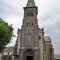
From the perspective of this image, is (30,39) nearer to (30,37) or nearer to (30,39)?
(30,39)

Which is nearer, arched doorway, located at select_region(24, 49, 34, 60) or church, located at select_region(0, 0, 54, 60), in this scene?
church, located at select_region(0, 0, 54, 60)

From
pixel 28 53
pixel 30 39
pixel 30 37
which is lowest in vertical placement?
pixel 28 53

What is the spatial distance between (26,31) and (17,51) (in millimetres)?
7179

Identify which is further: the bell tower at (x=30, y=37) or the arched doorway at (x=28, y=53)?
the arched doorway at (x=28, y=53)

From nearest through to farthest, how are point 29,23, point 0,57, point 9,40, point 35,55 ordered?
1. point 9,40
2. point 35,55
3. point 29,23
4. point 0,57

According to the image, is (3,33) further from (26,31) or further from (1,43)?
(26,31)

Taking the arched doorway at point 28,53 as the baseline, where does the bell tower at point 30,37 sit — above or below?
above

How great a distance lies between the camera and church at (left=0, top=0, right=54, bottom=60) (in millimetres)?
55781

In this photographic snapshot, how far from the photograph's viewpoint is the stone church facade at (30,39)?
183 feet

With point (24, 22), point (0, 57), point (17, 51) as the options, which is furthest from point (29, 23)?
point (0, 57)

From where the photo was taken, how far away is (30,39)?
57250 mm

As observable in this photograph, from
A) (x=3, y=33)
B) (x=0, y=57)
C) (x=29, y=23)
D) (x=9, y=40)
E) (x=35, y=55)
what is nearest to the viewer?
(x=3, y=33)

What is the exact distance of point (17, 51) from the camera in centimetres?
5775

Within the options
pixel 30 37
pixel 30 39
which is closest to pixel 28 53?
pixel 30 39
